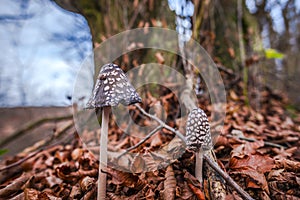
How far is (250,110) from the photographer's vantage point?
10.8 feet

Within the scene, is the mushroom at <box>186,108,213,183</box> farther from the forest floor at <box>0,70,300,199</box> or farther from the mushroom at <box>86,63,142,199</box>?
the mushroom at <box>86,63,142,199</box>

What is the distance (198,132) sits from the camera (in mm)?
1345

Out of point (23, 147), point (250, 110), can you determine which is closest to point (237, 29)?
point (250, 110)

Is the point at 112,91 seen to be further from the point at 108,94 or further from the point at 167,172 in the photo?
the point at 167,172

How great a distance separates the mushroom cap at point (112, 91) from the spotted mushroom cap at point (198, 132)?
367 millimetres

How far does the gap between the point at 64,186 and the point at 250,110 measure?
2.71 meters

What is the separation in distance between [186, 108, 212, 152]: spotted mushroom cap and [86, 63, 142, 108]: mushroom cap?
367 mm

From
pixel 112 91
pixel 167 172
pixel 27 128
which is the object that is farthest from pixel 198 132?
pixel 27 128

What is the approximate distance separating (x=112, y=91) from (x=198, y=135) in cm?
57

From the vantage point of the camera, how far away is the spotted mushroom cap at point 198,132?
4.41ft

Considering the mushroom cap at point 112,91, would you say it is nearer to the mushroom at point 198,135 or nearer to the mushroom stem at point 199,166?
the mushroom at point 198,135

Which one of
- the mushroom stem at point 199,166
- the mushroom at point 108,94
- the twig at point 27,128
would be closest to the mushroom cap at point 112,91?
the mushroom at point 108,94

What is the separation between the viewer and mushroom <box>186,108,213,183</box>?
135 cm

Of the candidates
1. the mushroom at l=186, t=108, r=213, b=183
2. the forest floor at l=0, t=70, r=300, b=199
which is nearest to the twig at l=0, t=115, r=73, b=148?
the forest floor at l=0, t=70, r=300, b=199
